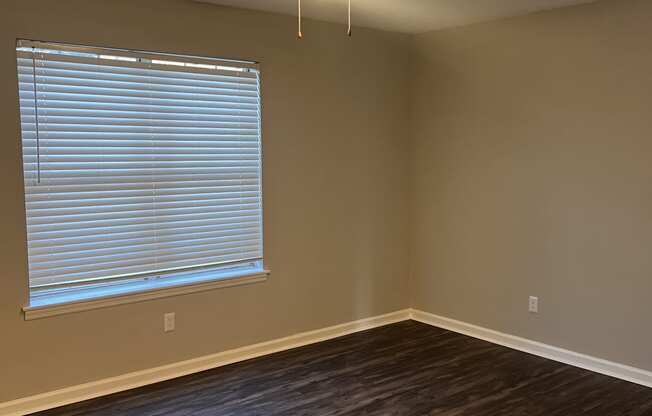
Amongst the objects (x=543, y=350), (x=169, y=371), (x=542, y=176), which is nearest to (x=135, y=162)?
(x=169, y=371)

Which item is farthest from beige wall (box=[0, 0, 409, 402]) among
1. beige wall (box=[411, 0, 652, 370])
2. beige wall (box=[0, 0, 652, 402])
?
beige wall (box=[411, 0, 652, 370])

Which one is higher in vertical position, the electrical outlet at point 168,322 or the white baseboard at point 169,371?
the electrical outlet at point 168,322

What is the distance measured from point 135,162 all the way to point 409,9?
1990 mm

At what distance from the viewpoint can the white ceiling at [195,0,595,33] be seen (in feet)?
11.4

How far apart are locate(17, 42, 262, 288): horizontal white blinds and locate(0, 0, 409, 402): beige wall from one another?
90 millimetres

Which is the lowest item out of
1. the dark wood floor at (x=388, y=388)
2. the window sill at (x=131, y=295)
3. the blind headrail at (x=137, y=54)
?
the dark wood floor at (x=388, y=388)

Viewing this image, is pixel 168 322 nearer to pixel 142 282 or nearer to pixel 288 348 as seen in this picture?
pixel 142 282

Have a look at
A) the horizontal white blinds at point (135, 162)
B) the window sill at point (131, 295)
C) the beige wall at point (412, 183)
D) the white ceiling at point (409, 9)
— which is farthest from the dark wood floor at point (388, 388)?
the white ceiling at point (409, 9)

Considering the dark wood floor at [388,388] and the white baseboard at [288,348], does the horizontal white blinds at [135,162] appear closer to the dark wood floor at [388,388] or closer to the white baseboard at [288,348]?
the white baseboard at [288,348]

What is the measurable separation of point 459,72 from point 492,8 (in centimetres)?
68

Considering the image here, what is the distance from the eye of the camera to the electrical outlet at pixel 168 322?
348 cm

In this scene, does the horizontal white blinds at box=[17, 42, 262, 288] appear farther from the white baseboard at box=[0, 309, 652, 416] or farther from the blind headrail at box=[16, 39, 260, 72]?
the white baseboard at box=[0, 309, 652, 416]

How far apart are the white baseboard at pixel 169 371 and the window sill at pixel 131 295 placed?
44 centimetres

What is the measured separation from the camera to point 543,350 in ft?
12.7
